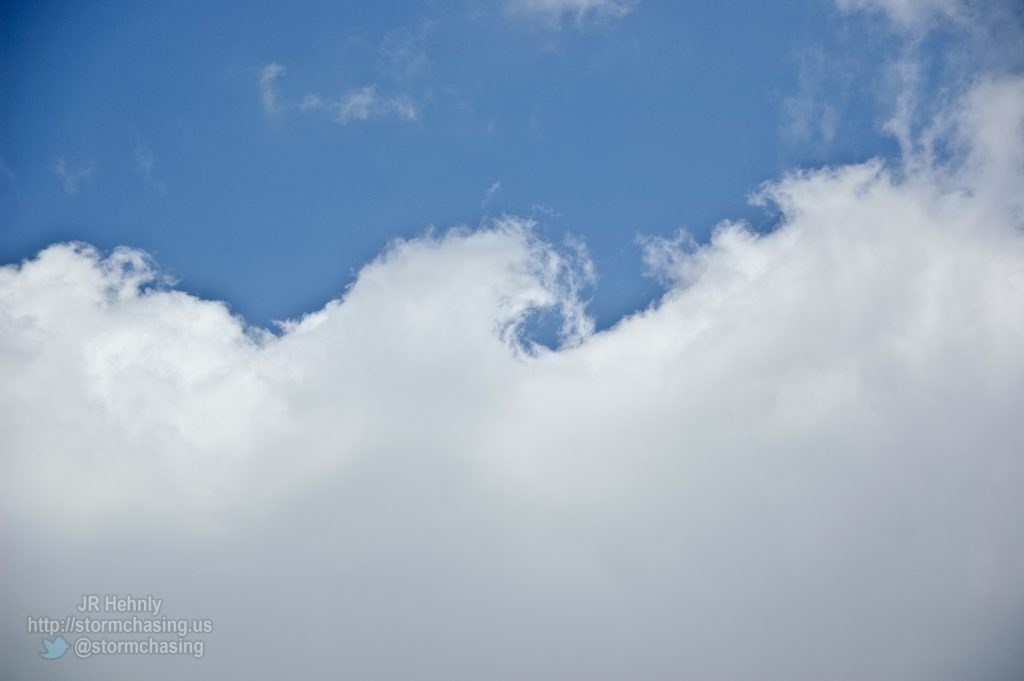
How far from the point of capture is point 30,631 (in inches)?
6211

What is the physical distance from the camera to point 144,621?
527 ft

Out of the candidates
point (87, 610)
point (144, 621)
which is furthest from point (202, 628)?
point (87, 610)

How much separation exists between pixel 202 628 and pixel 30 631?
96.3 ft

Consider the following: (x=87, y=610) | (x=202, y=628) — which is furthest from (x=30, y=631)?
(x=202, y=628)

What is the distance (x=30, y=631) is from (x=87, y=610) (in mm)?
9172

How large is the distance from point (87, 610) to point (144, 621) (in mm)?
10935

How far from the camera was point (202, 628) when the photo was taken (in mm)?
157750

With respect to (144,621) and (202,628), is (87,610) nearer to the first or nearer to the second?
(144,621)

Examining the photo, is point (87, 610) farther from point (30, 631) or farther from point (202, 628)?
point (202, 628)

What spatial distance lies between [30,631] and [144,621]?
1859 centimetres

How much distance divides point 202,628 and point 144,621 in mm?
11338

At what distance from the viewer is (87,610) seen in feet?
532
